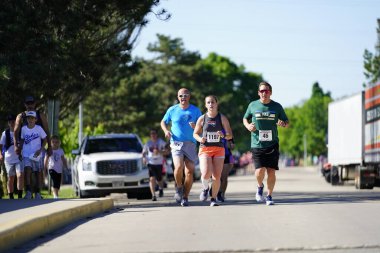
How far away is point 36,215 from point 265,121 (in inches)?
219

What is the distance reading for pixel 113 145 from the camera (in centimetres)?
2528

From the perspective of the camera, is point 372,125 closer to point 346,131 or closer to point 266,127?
point 346,131

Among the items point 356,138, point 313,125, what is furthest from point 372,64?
point 356,138

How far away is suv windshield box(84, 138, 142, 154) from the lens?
82.4 feet

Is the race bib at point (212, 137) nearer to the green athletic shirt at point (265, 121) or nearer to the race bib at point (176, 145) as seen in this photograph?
the green athletic shirt at point (265, 121)

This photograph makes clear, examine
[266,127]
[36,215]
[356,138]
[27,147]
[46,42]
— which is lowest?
[36,215]

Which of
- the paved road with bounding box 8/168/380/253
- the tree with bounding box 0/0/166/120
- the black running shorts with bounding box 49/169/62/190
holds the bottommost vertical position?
the paved road with bounding box 8/168/380/253

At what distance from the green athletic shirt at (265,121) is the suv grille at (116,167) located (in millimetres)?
7010

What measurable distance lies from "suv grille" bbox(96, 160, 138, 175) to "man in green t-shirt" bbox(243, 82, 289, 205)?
22.7 feet

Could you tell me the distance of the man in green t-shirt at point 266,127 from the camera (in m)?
17.4

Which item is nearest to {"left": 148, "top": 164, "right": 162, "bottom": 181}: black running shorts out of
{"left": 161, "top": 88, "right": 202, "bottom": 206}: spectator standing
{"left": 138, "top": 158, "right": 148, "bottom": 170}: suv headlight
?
{"left": 138, "top": 158, "right": 148, "bottom": 170}: suv headlight

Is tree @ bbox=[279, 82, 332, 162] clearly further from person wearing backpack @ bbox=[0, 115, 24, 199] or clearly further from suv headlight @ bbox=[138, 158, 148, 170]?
person wearing backpack @ bbox=[0, 115, 24, 199]

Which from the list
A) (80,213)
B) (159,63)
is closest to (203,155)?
(80,213)

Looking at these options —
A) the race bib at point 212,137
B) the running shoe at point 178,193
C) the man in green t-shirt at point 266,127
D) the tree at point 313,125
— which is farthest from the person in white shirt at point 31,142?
the tree at point 313,125
